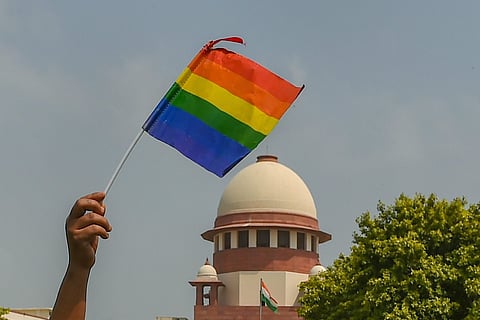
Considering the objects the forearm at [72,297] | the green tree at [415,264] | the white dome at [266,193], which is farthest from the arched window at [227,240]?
the forearm at [72,297]

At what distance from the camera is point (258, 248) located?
42.3 metres

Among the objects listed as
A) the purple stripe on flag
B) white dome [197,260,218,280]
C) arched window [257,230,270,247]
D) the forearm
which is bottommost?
the forearm

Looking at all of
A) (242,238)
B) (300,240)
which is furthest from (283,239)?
(242,238)

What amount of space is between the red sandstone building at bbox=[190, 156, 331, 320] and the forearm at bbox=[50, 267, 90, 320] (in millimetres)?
36315

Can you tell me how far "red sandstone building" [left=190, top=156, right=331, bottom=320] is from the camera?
4191cm

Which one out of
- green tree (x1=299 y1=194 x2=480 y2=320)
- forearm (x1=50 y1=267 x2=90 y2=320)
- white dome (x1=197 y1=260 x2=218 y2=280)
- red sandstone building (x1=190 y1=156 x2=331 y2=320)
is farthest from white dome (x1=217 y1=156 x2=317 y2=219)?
forearm (x1=50 y1=267 x2=90 y2=320)

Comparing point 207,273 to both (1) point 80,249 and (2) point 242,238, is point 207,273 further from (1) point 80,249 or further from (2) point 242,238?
(1) point 80,249

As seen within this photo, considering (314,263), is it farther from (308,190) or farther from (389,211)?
(389,211)

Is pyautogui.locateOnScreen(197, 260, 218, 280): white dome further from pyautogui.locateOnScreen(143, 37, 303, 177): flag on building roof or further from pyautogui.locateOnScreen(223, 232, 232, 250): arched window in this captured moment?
pyautogui.locateOnScreen(143, 37, 303, 177): flag on building roof

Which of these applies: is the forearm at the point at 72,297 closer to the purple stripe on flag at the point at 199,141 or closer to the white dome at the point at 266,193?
the purple stripe on flag at the point at 199,141

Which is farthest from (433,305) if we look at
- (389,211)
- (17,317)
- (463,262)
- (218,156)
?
(17,317)

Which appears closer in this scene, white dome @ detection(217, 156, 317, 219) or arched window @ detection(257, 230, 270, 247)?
arched window @ detection(257, 230, 270, 247)

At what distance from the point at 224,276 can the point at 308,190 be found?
5.56 metres

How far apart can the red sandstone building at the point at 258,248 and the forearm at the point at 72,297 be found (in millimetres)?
36315
